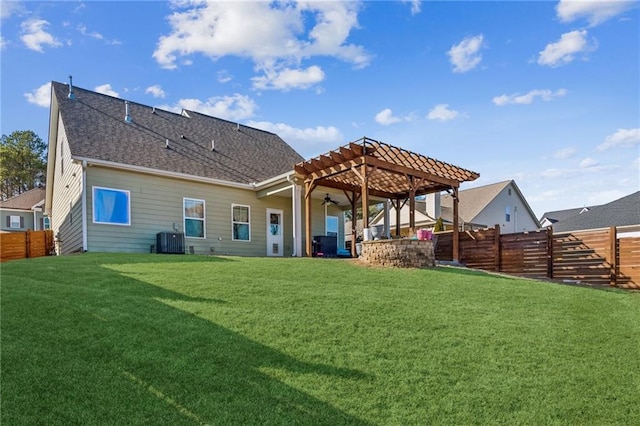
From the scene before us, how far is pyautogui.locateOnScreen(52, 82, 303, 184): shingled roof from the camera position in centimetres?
1231

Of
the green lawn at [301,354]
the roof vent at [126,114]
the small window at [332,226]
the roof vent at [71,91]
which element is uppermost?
the roof vent at [71,91]

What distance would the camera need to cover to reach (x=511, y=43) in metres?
11.5

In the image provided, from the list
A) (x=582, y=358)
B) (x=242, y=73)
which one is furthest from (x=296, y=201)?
(x=582, y=358)

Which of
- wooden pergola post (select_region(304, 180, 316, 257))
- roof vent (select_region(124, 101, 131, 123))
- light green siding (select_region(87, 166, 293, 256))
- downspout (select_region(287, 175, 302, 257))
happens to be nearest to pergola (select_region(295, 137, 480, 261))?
wooden pergola post (select_region(304, 180, 316, 257))

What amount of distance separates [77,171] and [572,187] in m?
26.5

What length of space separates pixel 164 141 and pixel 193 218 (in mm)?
3201

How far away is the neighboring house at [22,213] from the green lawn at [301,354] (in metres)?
27.7

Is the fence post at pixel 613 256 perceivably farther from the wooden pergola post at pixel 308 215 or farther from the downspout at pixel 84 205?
the downspout at pixel 84 205

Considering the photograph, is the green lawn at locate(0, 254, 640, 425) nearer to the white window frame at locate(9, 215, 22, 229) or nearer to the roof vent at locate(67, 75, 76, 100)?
the roof vent at locate(67, 75, 76, 100)

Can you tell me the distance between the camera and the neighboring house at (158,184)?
454 inches

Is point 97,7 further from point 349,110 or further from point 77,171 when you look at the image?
point 349,110

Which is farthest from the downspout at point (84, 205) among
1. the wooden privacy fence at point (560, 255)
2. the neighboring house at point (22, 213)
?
the neighboring house at point (22, 213)

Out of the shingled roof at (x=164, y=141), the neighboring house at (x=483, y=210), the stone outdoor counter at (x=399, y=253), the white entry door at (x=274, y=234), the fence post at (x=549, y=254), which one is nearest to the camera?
the stone outdoor counter at (x=399, y=253)

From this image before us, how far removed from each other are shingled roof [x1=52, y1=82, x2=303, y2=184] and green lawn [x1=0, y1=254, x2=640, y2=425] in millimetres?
5978
